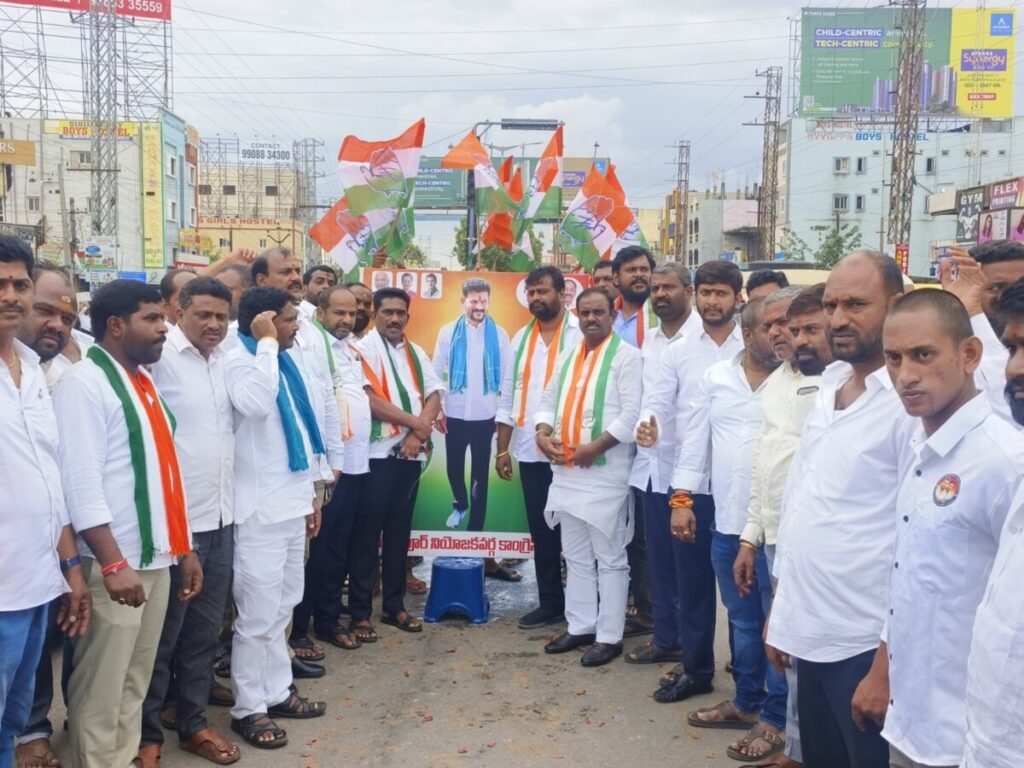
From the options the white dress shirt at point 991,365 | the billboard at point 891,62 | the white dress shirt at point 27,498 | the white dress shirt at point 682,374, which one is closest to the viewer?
the white dress shirt at point 27,498

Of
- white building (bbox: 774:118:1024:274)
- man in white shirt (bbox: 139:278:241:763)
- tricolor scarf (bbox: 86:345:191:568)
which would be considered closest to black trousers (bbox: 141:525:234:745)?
man in white shirt (bbox: 139:278:241:763)

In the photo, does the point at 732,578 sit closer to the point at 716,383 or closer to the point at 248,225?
the point at 716,383

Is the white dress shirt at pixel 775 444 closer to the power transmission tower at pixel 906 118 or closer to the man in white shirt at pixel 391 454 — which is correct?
the man in white shirt at pixel 391 454

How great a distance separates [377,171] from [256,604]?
166 inches

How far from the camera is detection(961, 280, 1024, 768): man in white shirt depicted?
213cm

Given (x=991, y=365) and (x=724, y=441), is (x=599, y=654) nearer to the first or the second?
(x=724, y=441)

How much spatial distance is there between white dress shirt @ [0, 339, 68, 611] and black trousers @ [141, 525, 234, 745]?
1061 mm

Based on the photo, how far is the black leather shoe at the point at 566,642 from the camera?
20.5 feet

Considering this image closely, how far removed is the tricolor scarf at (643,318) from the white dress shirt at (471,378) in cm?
90

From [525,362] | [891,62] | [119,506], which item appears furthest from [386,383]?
[891,62]

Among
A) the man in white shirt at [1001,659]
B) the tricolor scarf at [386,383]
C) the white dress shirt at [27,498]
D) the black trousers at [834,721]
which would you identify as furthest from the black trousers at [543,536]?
the man in white shirt at [1001,659]

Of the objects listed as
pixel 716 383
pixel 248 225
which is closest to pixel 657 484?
pixel 716 383

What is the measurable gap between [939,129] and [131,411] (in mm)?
61681

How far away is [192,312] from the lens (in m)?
4.48
